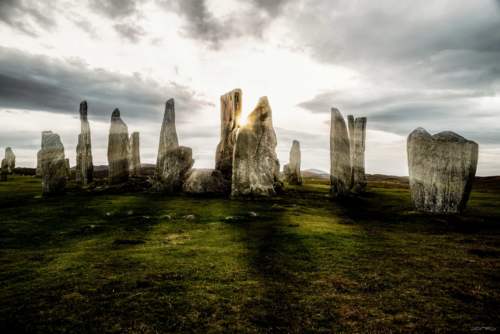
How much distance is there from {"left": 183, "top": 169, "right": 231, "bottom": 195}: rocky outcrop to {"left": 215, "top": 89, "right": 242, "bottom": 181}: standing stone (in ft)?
6.15

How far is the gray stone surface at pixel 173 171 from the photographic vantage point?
28141 mm

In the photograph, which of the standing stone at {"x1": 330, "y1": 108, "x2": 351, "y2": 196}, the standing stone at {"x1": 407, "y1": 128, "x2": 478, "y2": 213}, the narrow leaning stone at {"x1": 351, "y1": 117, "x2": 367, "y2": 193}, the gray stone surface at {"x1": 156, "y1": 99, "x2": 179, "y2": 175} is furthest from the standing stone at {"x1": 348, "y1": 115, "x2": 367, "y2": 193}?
the gray stone surface at {"x1": 156, "y1": 99, "x2": 179, "y2": 175}

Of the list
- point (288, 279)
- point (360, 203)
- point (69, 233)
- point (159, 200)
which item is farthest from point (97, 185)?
point (288, 279)

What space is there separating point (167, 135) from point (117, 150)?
208 inches

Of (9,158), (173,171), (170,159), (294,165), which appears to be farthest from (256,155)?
(9,158)

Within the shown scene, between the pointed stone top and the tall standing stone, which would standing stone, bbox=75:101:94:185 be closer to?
the pointed stone top

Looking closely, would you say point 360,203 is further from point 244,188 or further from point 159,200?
point 159,200

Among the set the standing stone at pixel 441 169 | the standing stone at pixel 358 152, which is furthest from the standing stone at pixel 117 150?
the standing stone at pixel 441 169

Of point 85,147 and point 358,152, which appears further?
point 85,147

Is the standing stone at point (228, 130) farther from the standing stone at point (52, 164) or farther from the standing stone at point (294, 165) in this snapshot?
the standing stone at point (52, 164)

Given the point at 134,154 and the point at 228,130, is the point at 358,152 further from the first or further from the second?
the point at 134,154

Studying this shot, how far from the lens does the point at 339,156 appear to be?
26.1 m

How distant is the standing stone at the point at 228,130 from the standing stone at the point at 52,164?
12.2 meters

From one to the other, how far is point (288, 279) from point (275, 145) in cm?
1965
